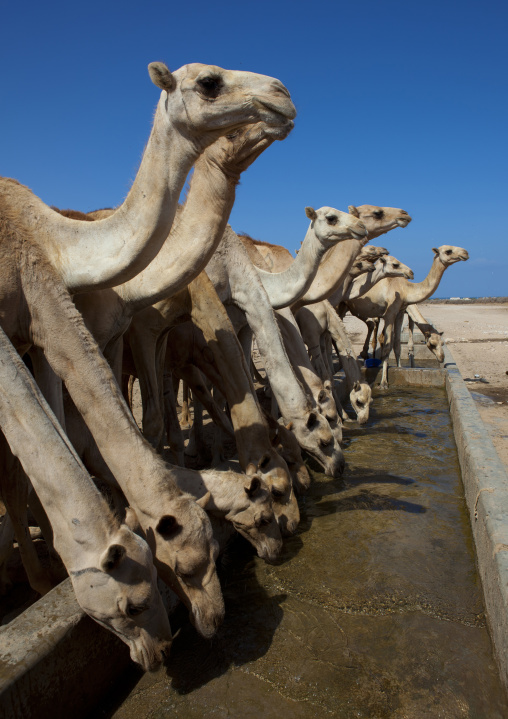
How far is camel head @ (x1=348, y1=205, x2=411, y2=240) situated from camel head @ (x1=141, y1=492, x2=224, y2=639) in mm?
7875

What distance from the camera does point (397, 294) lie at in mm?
15305

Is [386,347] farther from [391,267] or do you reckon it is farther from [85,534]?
[85,534]

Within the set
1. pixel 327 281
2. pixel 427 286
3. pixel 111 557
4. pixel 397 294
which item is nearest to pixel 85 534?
pixel 111 557

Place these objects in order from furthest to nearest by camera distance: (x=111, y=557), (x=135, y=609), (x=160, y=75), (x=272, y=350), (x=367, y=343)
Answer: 1. (x=367, y=343)
2. (x=272, y=350)
3. (x=160, y=75)
4. (x=135, y=609)
5. (x=111, y=557)

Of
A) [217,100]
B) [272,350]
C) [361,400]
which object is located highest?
[217,100]

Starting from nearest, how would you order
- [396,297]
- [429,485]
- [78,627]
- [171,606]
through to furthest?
[78,627] → [171,606] → [429,485] → [396,297]

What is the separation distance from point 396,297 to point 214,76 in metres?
12.6

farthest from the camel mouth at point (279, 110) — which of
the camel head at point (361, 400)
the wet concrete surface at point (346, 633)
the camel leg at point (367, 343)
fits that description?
the camel leg at point (367, 343)

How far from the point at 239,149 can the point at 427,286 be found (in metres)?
12.6

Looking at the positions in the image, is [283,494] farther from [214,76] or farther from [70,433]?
[214,76]

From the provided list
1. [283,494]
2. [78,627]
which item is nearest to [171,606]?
[78,627]

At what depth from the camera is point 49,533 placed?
4.10m

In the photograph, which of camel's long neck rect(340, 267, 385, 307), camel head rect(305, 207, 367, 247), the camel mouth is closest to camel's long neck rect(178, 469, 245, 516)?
the camel mouth

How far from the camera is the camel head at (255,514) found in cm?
395
